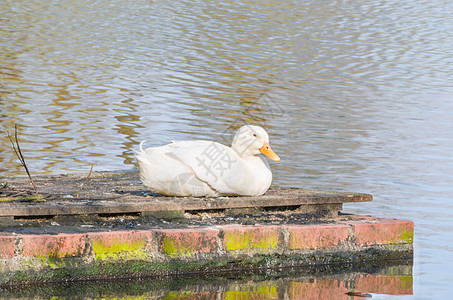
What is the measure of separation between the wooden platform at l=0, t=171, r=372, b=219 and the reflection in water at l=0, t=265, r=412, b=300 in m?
0.64

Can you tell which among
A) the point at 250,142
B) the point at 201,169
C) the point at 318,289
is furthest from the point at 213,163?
the point at 318,289

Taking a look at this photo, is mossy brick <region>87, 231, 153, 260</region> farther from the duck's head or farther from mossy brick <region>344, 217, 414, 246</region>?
mossy brick <region>344, 217, 414, 246</region>

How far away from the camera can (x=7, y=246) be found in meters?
5.52

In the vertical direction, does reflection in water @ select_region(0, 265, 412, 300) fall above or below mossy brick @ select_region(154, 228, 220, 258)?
below

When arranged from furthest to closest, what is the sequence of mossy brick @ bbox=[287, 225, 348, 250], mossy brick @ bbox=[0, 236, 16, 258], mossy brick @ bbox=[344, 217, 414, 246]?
mossy brick @ bbox=[344, 217, 414, 246] → mossy brick @ bbox=[287, 225, 348, 250] → mossy brick @ bbox=[0, 236, 16, 258]

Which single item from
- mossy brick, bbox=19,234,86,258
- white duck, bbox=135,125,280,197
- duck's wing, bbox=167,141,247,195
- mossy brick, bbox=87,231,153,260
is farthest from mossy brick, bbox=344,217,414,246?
mossy brick, bbox=19,234,86,258

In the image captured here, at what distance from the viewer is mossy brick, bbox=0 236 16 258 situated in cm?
550

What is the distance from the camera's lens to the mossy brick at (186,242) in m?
6.00

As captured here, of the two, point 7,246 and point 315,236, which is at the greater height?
point 7,246

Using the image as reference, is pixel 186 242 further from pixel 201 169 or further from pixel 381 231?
pixel 381 231

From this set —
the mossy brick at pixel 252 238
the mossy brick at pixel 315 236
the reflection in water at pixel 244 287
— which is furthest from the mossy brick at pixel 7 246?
the mossy brick at pixel 315 236

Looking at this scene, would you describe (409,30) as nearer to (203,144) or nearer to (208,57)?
(208,57)

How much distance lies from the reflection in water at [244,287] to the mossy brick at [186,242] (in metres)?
0.19

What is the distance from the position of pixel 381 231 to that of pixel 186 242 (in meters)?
1.79
